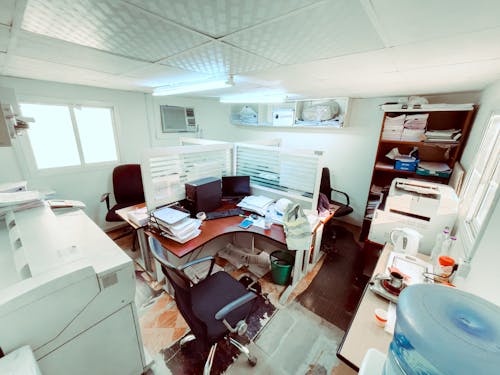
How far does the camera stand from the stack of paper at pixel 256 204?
2.37 meters

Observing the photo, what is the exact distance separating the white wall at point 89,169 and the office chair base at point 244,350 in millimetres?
2704

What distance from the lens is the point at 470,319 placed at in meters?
0.60

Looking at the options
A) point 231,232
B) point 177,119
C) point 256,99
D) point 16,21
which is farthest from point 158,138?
point 16,21

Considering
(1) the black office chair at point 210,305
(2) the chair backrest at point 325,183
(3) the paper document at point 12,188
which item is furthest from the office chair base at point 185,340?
(2) the chair backrest at point 325,183

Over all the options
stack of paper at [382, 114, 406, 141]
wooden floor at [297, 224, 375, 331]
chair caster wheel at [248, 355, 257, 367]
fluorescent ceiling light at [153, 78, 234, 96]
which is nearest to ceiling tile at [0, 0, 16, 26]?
fluorescent ceiling light at [153, 78, 234, 96]

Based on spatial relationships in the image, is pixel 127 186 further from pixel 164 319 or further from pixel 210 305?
pixel 210 305

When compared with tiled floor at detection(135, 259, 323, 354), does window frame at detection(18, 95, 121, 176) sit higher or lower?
higher

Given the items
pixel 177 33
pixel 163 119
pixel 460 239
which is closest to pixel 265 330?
pixel 460 239

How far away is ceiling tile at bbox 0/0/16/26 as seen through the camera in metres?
0.73

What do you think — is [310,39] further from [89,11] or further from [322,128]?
[322,128]

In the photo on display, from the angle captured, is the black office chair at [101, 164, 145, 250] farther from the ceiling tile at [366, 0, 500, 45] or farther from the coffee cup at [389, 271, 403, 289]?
the ceiling tile at [366, 0, 500, 45]

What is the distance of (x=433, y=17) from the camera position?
0.73 meters

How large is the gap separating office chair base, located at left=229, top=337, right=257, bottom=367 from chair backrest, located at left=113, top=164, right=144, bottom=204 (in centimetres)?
250

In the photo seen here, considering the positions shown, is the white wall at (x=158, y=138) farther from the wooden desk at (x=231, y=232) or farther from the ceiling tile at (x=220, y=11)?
the ceiling tile at (x=220, y=11)
